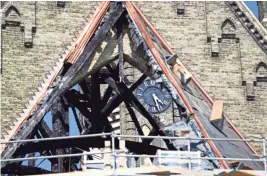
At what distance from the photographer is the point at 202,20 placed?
27.5m

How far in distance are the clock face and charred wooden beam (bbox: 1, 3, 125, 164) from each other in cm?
1053

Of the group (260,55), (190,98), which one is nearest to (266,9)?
(260,55)

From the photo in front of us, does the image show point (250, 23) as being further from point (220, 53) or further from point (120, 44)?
point (120, 44)

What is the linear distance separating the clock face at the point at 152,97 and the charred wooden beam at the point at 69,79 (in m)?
10.5

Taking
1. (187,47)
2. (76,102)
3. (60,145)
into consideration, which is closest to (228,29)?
(187,47)

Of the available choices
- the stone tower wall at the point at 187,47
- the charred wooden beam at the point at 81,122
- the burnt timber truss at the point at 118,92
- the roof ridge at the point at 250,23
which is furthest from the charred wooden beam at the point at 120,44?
the roof ridge at the point at 250,23

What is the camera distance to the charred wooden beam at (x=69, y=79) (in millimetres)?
18578

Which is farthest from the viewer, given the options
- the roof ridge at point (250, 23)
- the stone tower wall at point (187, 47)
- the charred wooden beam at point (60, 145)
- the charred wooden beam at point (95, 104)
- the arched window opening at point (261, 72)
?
the roof ridge at point (250, 23)

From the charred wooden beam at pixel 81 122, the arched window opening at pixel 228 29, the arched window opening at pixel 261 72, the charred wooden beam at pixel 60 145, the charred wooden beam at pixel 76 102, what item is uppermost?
the arched window opening at pixel 228 29

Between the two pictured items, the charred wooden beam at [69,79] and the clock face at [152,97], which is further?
the clock face at [152,97]

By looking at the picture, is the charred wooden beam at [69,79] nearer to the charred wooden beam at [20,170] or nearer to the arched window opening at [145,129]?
the charred wooden beam at [20,170]

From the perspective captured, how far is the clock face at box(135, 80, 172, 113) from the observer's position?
99.1ft

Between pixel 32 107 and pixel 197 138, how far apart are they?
11.3 ft

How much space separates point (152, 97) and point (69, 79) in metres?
11.9
